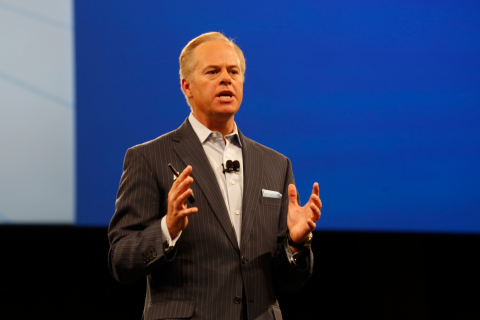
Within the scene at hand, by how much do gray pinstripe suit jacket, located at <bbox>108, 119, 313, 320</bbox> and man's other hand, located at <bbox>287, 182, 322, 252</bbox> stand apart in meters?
0.09

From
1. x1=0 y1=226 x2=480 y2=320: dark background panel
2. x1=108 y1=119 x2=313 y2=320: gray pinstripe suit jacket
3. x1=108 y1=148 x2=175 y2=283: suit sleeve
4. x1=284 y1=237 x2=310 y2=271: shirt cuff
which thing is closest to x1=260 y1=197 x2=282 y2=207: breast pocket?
x1=108 y1=119 x2=313 y2=320: gray pinstripe suit jacket

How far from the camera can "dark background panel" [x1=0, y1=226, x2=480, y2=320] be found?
126 inches

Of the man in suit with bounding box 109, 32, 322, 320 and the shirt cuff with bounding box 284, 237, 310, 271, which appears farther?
the shirt cuff with bounding box 284, 237, 310, 271

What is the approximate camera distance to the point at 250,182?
1865 millimetres

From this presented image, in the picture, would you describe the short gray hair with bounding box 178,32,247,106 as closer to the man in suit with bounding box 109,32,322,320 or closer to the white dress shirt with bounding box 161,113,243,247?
A: the man in suit with bounding box 109,32,322,320

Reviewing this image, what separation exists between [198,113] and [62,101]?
144 cm

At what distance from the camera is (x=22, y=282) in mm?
3238

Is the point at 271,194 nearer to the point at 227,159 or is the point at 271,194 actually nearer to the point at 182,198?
the point at 227,159

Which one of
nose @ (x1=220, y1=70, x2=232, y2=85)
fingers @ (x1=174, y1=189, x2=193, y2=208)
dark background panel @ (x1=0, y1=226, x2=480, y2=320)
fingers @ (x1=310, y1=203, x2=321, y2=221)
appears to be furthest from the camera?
dark background panel @ (x1=0, y1=226, x2=480, y2=320)

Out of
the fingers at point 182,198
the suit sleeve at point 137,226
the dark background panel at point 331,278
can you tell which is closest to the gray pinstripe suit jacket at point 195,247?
the suit sleeve at point 137,226

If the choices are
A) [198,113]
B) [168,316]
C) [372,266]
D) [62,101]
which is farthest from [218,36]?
[372,266]

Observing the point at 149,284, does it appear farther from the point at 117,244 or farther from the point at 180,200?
the point at 180,200

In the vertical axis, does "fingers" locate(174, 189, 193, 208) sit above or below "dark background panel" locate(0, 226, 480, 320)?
above

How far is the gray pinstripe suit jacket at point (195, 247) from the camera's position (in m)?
1.62
